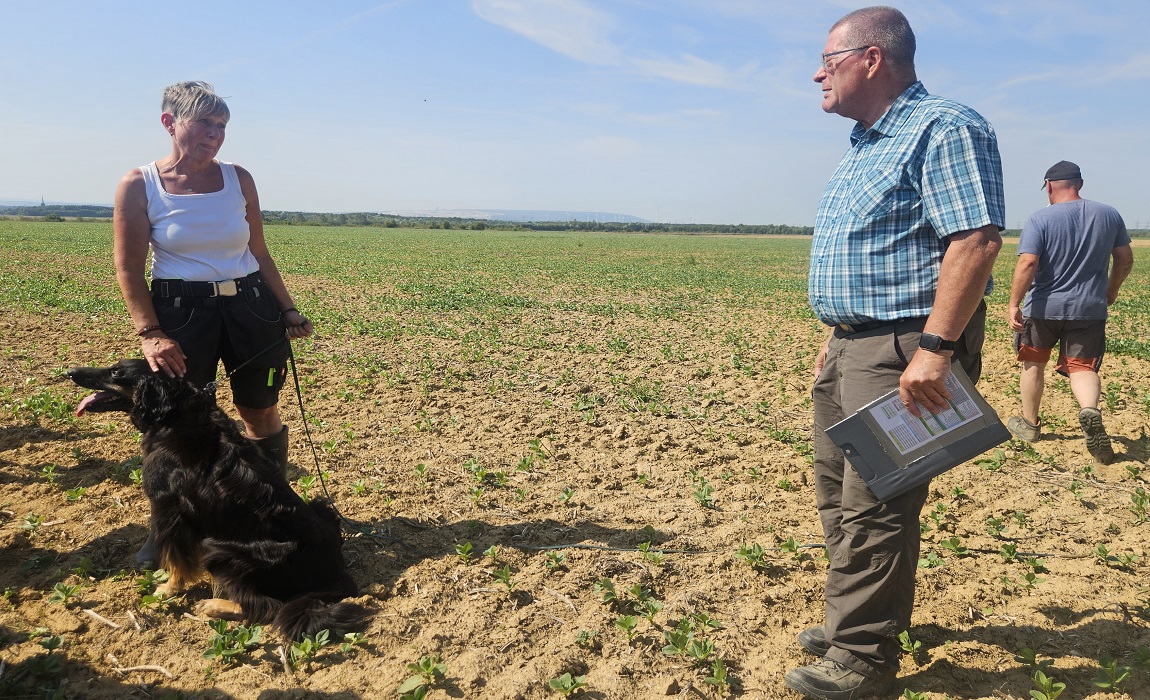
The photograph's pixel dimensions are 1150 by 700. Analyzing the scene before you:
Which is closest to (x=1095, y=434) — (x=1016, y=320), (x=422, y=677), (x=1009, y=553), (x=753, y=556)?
(x=1016, y=320)

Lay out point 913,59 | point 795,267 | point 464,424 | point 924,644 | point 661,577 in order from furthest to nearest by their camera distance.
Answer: point 795,267, point 464,424, point 661,577, point 924,644, point 913,59

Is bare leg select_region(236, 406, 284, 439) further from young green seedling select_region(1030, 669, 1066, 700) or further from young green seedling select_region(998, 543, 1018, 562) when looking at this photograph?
young green seedling select_region(998, 543, 1018, 562)

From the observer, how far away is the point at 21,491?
4.38 m

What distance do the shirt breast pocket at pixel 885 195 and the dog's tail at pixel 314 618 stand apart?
274 centimetres

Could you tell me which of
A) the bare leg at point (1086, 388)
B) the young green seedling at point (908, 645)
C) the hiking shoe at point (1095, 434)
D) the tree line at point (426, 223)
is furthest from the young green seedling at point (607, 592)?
the tree line at point (426, 223)

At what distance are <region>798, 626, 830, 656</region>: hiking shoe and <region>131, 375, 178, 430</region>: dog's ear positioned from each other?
3.05 meters

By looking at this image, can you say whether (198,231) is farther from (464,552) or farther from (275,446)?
(464,552)

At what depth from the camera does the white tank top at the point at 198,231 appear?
3.26 meters

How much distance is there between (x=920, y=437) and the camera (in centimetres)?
248

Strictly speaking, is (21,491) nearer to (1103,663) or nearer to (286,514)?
(286,514)

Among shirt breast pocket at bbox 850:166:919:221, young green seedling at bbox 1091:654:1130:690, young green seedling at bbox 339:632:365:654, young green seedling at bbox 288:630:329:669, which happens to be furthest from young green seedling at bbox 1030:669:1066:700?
young green seedling at bbox 288:630:329:669

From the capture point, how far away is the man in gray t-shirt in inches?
205

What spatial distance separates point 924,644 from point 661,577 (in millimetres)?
1236

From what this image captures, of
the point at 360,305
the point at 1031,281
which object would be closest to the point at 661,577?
the point at 1031,281
